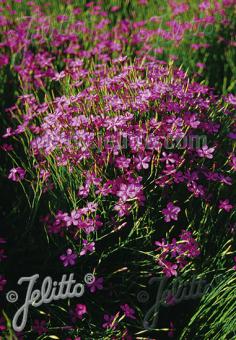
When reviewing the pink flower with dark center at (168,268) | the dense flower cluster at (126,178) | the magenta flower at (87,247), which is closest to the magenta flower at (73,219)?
the dense flower cluster at (126,178)

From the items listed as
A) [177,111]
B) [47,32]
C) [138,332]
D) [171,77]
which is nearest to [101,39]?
[47,32]

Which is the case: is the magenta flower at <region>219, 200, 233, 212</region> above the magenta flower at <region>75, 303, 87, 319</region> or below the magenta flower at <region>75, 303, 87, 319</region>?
above

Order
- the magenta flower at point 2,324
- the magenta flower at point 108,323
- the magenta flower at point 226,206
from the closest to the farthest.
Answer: the magenta flower at point 2,324 → the magenta flower at point 108,323 → the magenta flower at point 226,206

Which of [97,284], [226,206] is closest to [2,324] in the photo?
[97,284]

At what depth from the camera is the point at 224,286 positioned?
2.23 meters

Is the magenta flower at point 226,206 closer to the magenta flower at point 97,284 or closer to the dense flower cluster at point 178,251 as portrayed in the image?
the dense flower cluster at point 178,251

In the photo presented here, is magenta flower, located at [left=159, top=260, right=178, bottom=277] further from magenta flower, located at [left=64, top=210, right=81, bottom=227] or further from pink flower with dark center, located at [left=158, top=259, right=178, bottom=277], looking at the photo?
magenta flower, located at [left=64, top=210, right=81, bottom=227]

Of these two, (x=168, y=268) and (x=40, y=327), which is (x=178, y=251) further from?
(x=40, y=327)

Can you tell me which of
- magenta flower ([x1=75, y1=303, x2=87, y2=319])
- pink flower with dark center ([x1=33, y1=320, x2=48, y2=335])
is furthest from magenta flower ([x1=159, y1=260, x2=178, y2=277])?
pink flower with dark center ([x1=33, y1=320, x2=48, y2=335])

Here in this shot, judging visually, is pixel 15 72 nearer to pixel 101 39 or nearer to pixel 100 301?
pixel 101 39

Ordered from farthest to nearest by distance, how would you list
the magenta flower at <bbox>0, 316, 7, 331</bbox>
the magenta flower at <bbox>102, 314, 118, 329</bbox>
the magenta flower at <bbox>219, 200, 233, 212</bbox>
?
the magenta flower at <bbox>219, 200, 233, 212</bbox> → the magenta flower at <bbox>102, 314, 118, 329</bbox> → the magenta flower at <bbox>0, 316, 7, 331</bbox>

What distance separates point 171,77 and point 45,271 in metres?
1.28

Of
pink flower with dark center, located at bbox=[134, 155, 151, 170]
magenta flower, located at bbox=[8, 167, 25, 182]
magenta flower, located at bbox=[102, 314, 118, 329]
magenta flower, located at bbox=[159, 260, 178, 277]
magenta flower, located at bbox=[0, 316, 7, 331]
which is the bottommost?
magenta flower, located at bbox=[102, 314, 118, 329]

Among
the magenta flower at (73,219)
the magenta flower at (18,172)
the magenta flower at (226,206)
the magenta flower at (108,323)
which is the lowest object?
the magenta flower at (108,323)
